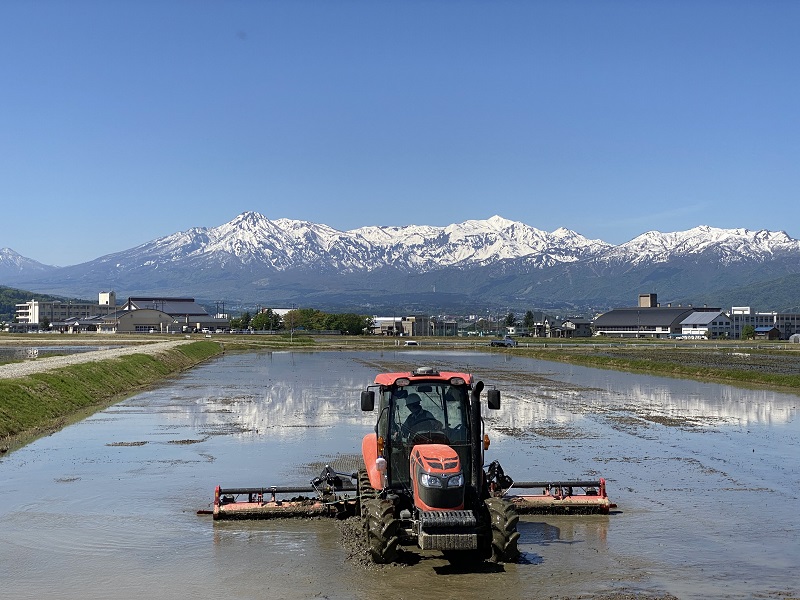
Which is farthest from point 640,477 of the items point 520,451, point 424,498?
point 424,498

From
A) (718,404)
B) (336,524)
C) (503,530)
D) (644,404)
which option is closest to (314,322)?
(644,404)

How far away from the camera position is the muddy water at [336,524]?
11.6 metres

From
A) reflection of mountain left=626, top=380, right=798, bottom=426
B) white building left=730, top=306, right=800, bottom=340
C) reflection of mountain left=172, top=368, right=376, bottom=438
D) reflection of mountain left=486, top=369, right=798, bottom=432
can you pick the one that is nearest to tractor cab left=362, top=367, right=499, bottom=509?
reflection of mountain left=172, top=368, right=376, bottom=438

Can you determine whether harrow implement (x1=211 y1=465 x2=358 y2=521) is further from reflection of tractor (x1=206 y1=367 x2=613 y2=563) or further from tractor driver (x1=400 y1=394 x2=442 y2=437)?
tractor driver (x1=400 y1=394 x2=442 y2=437)

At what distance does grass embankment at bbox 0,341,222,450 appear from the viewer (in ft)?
85.8

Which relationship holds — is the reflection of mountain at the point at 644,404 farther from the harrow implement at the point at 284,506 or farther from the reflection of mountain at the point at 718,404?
the harrow implement at the point at 284,506

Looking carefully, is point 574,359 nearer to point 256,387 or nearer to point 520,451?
point 256,387

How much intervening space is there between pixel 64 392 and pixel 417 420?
24341mm

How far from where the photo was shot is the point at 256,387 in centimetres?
4384

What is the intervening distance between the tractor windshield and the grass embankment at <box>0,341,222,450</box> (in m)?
13.8

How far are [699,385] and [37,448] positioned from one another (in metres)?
33.3

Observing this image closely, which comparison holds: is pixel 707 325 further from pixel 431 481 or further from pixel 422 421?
pixel 431 481

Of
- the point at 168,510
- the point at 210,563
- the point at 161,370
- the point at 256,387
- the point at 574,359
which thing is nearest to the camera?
the point at 210,563

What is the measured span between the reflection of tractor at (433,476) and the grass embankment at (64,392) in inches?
542
